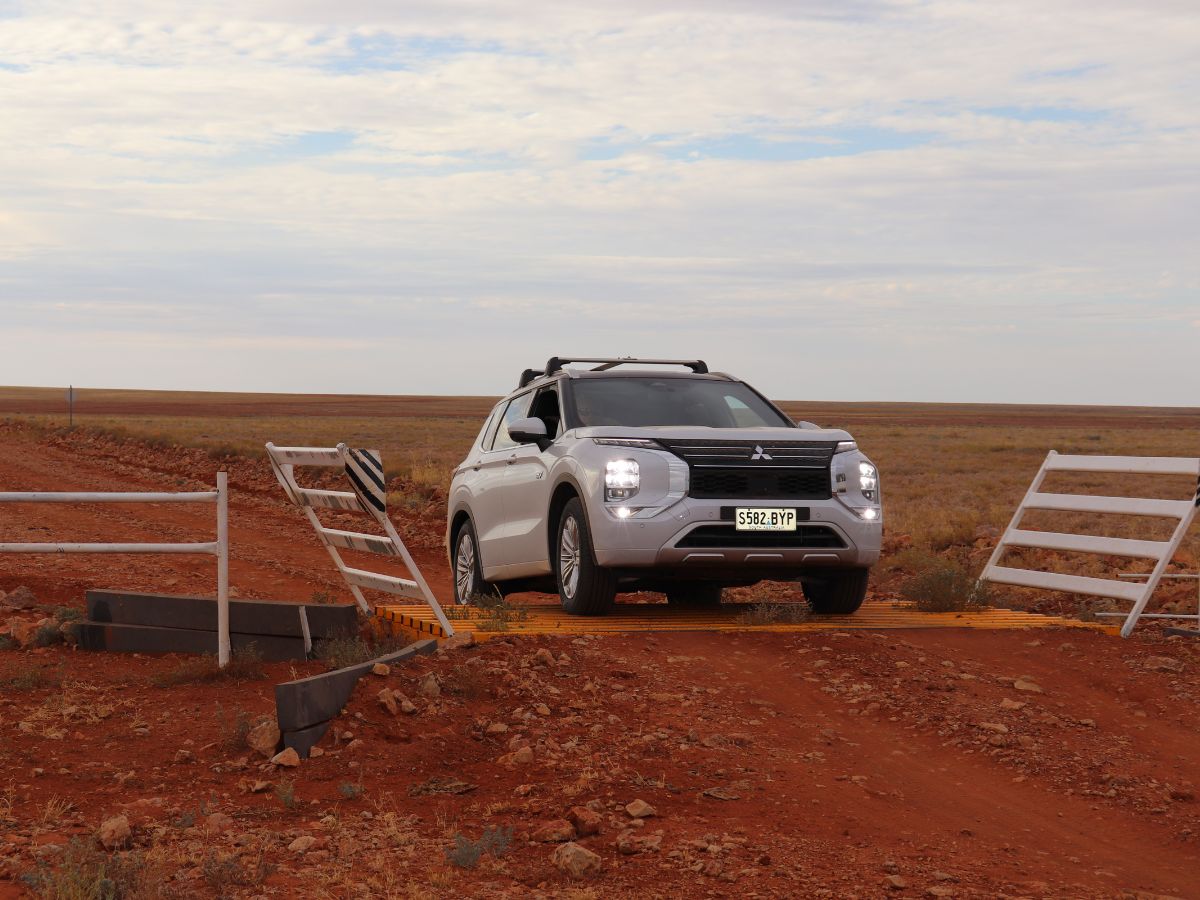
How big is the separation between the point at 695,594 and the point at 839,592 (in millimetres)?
1935

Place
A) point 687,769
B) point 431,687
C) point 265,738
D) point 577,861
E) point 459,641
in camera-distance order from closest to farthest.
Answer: point 577,861, point 687,769, point 265,738, point 431,687, point 459,641

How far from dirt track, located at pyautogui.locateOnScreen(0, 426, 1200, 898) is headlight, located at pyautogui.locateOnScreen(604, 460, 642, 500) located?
0.94 m

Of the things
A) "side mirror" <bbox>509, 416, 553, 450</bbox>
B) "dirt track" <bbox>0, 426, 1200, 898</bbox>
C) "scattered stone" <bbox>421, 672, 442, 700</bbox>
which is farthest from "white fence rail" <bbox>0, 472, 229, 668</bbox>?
"side mirror" <bbox>509, 416, 553, 450</bbox>

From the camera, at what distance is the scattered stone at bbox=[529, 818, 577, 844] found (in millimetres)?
5586

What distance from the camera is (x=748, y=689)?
7992 millimetres

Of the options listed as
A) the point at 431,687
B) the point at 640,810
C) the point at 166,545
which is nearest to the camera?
the point at 640,810

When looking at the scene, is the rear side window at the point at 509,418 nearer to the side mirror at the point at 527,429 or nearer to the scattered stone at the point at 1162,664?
the side mirror at the point at 527,429

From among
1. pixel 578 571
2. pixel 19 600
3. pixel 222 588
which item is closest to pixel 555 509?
pixel 578 571

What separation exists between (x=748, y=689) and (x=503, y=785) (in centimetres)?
206

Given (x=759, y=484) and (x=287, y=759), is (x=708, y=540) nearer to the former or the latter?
(x=759, y=484)

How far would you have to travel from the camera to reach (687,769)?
6.51 metres

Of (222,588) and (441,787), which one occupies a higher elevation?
(222,588)

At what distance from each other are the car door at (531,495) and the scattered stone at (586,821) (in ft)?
14.8

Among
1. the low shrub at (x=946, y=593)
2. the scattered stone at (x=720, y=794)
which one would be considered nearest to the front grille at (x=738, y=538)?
the low shrub at (x=946, y=593)
